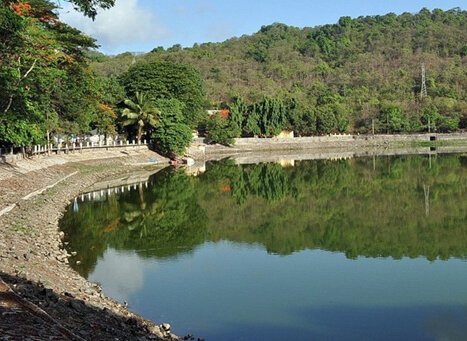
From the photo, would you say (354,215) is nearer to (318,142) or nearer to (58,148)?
(58,148)

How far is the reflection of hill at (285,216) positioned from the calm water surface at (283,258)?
0.31 feet

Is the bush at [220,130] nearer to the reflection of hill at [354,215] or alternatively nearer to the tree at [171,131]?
the tree at [171,131]

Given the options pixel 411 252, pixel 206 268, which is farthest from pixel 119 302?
pixel 411 252

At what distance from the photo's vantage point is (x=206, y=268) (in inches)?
794

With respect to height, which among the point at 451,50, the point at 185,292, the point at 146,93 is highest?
the point at 451,50

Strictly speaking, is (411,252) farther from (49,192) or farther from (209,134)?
(209,134)

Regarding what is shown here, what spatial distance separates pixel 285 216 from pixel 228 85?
99.0 m

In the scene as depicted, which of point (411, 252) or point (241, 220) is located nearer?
point (411, 252)

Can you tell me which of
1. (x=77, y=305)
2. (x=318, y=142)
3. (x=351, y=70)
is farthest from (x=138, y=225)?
(x=351, y=70)

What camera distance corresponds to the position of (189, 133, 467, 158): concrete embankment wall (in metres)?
86.4

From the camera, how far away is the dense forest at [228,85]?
30.8 metres

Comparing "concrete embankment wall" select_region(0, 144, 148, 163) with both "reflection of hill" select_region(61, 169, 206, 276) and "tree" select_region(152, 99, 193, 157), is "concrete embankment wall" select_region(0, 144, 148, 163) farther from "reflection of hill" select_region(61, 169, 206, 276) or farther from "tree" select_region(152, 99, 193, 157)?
"reflection of hill" select_region(61, 169, 206, 276)

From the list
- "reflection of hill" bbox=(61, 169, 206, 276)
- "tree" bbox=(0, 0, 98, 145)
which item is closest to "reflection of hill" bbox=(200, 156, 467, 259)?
"reflection of hill" bbox=(61, 169, 206, 276)

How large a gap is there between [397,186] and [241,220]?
18.0m
